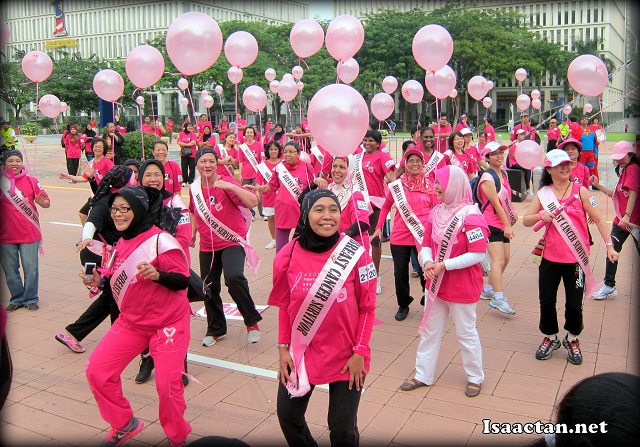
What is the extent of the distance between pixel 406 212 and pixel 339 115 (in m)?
2.39

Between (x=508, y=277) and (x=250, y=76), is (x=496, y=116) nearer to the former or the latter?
(x=250, y=76)

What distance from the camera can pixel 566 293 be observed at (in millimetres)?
4824

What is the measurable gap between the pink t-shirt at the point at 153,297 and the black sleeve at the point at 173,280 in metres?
0.06

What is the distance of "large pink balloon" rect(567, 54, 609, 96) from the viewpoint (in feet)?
22.2

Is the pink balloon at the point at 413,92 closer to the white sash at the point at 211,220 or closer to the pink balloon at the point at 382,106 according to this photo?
the pink balloon at the point at 382,106

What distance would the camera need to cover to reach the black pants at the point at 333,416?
9.74 ft

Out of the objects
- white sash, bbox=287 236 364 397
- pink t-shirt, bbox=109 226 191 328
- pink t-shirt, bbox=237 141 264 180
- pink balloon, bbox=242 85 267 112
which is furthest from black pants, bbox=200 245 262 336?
pink t-shirt, bbox=237 141 264 180

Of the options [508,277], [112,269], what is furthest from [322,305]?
[508,277]

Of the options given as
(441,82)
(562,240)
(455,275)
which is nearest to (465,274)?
(455,275)

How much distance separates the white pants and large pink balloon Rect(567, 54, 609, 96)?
3.90 meters

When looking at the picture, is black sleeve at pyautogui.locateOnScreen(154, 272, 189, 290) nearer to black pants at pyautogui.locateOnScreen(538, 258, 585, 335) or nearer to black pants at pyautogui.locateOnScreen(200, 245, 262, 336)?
black pants at pyautogui.locateOnScreen(200, 245, 262, 336)

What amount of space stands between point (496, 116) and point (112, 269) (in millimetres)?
72994

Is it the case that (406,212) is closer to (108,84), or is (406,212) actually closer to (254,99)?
(108,84)

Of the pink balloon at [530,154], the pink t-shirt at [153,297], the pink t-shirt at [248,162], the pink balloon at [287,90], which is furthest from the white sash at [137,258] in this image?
the pink balloon at [287,90]
